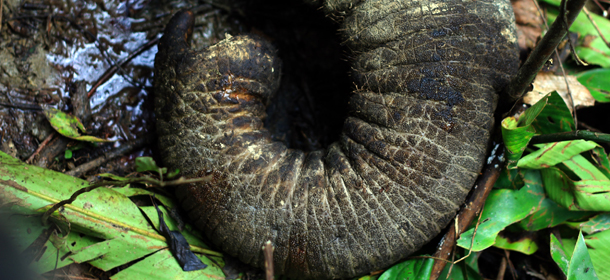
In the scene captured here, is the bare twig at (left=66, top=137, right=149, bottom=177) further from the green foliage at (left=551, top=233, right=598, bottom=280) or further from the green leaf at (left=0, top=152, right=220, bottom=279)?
the green foliage at (left=551, top=233, right=598, bottom=280)

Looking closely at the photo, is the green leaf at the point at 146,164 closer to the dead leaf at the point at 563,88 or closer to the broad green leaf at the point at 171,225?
the broad green leaf at the point at 171,225

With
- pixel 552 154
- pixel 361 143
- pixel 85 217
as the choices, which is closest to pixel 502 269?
pixel 552 154

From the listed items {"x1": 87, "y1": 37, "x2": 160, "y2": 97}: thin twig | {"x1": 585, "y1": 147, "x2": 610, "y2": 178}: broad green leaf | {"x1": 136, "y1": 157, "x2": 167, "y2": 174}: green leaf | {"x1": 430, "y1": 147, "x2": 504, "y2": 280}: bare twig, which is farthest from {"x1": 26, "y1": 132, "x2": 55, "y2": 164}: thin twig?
{"x1": 585, "y1": 147, "x2": 610, "y2": 178}: broad green leaf

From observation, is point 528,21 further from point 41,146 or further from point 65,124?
point 41,146

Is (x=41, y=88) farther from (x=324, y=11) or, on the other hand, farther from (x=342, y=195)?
(x=342, y=195)

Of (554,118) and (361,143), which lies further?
(554,118)

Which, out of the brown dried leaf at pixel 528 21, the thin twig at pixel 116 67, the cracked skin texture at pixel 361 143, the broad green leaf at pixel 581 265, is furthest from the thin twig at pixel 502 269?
the thin twig at pixel 116 67
